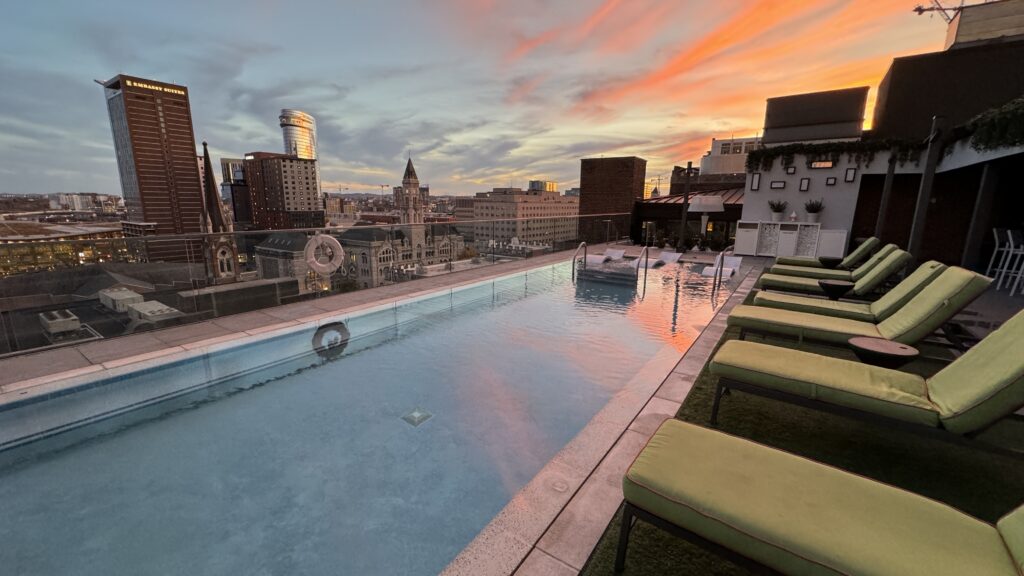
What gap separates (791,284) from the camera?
5.36m

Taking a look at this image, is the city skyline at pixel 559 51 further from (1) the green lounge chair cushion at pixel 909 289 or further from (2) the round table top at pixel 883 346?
(2) the round table top at pixel 883 346

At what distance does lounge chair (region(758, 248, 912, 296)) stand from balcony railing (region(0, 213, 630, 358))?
578 centimetres

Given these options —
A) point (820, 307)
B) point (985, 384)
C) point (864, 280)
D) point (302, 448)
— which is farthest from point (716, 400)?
point (864, 280)

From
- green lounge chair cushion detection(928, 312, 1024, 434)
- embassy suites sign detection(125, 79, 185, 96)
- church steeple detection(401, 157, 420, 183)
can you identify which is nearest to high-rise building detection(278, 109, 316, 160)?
embassy suites sign detection(125, 79, 185, 96)

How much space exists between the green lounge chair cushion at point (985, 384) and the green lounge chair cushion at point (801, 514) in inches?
34.0

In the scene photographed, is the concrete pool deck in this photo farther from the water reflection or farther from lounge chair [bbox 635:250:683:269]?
lounge chair [bbox 635:250:683:269]

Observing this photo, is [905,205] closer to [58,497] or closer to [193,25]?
[58,497]

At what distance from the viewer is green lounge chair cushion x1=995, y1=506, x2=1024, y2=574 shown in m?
1.08

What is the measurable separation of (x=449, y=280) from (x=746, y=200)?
957 cm

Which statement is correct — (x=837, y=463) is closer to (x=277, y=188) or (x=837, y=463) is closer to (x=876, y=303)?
(x=876, y=303)

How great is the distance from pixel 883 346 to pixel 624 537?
2556 millimetres

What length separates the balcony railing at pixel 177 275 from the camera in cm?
371

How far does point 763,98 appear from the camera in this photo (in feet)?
40.9

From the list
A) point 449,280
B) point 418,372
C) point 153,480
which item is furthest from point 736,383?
point 449,280
